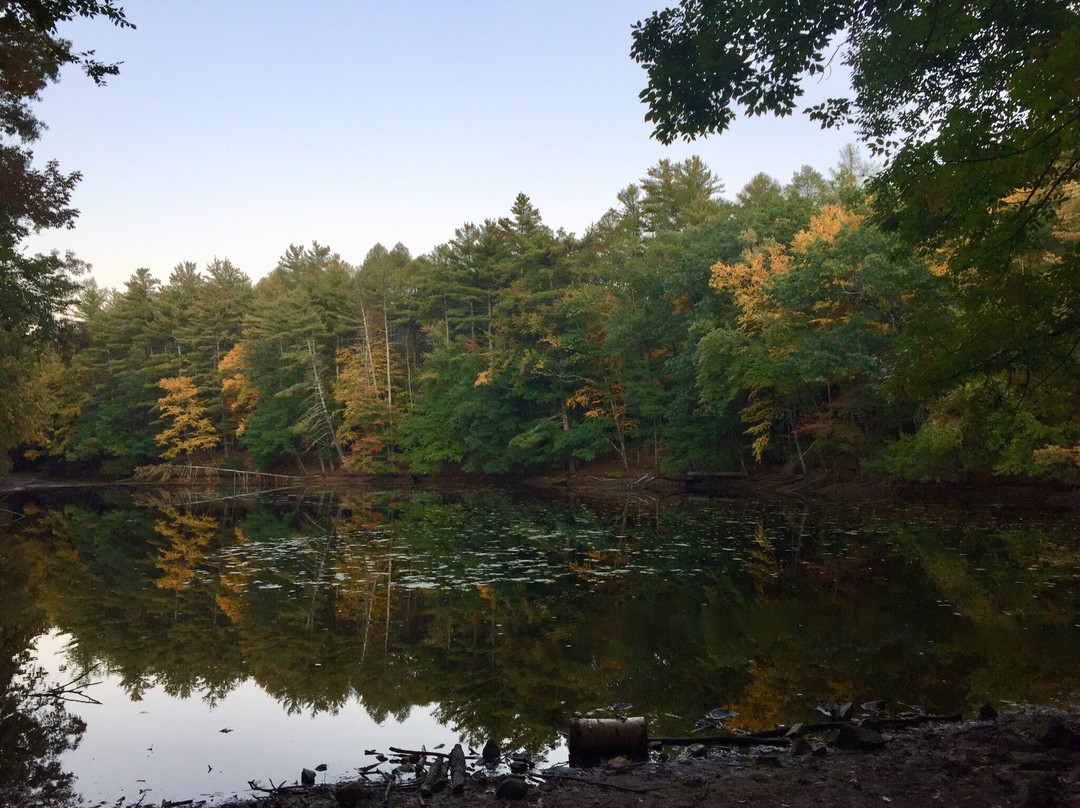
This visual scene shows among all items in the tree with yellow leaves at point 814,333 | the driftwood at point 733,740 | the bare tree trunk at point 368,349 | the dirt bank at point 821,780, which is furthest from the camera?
the bare tree trunk at point 368,349

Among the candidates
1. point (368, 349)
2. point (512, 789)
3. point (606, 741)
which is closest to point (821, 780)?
point (606, 741)

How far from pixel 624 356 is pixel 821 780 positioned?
3640cm

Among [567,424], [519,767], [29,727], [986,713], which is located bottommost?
[986,713]

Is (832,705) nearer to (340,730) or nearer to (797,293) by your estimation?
(340,730)

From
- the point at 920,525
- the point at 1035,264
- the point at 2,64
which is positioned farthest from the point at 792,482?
the point at 2,64

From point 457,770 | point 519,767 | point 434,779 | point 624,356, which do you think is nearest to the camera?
point 434,779

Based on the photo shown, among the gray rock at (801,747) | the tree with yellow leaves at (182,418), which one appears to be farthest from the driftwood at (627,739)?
the tree with yellow leaves at (182,418)

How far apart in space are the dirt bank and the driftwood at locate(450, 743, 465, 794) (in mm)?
50

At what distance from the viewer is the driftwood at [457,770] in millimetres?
5258

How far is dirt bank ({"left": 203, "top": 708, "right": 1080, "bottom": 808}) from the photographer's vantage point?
459 centimetres

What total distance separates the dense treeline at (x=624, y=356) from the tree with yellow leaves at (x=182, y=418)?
205mm

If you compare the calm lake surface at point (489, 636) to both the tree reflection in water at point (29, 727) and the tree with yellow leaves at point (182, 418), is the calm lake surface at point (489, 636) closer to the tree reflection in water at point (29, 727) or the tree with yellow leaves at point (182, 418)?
the tree reflection in water at point (29, 727)

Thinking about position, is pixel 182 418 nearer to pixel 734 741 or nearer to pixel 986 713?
pixel 734 741

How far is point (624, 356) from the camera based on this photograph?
134 ft
